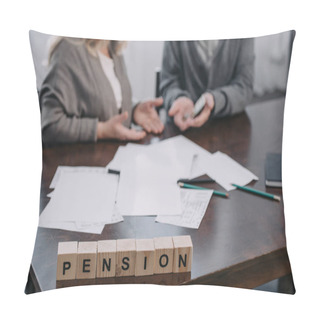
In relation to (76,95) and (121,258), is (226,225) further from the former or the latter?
(76,95)

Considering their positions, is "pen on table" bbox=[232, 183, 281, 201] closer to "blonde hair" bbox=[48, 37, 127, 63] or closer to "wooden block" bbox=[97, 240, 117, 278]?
"wooden block" bbox=[97, 240, 117, 278]

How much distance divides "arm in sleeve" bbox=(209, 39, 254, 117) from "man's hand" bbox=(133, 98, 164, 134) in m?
0.27

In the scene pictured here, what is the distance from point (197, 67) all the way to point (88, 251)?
1172mm

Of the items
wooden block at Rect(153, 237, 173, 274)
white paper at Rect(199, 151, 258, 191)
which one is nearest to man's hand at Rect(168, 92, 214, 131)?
white paper at Rect(199, 151, 258, 191)

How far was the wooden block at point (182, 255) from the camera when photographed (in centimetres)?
222

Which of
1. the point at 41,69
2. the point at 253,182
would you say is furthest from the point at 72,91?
the point at 253,182

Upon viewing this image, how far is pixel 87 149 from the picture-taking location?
2951 millimetres

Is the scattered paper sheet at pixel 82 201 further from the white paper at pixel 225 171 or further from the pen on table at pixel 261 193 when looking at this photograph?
the pen on table at pixel 261 193

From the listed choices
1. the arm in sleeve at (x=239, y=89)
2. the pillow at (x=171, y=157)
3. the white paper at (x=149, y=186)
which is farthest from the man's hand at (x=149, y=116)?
the arm in sleeve at (x=239, y=89)

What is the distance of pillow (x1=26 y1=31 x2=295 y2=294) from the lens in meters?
2.33

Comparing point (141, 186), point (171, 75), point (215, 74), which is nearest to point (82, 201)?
point (141, 186)

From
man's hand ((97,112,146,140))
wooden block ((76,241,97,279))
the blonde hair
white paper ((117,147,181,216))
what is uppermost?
the blonde hair

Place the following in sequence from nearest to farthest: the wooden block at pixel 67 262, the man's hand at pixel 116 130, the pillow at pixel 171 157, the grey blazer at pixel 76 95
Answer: the wooden block at pixel 67 262
the pillow at pixel 171 157
the grey blazer at pixel 76 95
the man's hand at pixel 116 130

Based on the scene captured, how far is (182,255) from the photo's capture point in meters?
2.22
